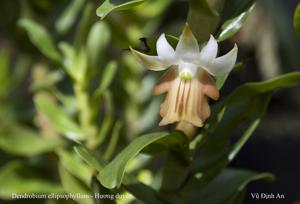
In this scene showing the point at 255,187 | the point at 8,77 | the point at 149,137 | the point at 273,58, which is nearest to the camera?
the point at 149,137

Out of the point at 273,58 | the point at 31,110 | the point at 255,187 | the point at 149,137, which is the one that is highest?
the point at 149,137

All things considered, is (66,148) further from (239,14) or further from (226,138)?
(239,14)

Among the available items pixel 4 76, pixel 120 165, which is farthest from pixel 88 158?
pixel 4 76

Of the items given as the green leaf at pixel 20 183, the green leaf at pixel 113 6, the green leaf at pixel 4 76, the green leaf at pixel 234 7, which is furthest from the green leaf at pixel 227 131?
the green leaf at pixel 4 76

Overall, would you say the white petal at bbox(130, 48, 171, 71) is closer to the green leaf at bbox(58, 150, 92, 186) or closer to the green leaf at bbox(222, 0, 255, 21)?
the green leaf at bbox(222, 0, 255, 21)

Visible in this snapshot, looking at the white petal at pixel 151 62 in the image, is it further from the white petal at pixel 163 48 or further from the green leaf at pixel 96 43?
the green leaf at pixel 96 43

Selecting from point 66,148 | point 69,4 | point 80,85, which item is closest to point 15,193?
point 66,148

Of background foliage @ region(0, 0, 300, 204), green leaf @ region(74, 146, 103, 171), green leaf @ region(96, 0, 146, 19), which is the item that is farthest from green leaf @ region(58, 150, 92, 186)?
green leaf @ region(96, 0, 146, 19)
